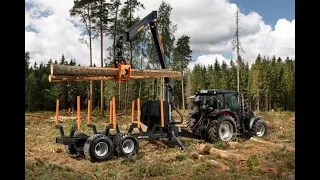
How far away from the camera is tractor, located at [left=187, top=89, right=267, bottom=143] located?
13.8m

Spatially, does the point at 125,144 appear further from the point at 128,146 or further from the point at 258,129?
the point at 258,129

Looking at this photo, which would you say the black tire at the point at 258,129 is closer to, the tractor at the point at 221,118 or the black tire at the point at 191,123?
the tractor at the point at 221,118

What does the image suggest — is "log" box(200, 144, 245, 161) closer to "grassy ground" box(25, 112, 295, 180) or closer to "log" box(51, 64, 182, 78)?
"grassy ground" box(25, 112, 295, 180)

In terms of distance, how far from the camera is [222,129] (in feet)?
46.3

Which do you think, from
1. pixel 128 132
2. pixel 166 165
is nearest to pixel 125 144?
pixel 128 132

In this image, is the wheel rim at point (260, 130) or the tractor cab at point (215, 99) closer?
the tractor cab at point (215, 99)

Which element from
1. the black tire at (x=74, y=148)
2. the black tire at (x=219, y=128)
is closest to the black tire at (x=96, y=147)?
the black tire at (x=74, y=148)

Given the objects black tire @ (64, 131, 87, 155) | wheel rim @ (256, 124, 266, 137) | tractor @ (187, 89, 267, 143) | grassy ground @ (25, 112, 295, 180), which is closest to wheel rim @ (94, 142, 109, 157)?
grassy ground @ (25, 112, 295, 180)

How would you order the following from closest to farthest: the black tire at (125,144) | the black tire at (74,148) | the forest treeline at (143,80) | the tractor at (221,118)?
1. the black tire at (125,144)
2. the black tire at (74,148)
3. the tractor at (221,118)
4. the forest treeline at (143,80)

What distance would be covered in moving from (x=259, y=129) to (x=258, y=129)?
71 mm

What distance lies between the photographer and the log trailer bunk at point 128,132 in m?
9.91
